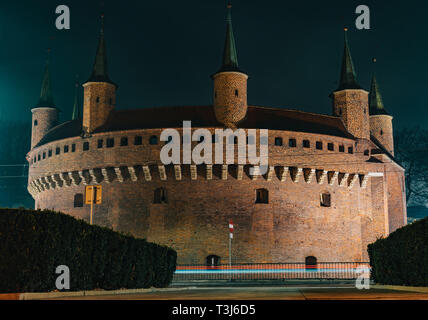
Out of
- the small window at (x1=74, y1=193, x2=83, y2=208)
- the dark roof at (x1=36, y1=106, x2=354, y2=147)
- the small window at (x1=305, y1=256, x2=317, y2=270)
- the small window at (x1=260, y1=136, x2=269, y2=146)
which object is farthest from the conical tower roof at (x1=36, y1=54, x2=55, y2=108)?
the small window at (x1=305, y1=256, x2=317, y2=270)

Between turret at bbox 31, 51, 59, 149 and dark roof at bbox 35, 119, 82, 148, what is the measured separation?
1042 millimetres

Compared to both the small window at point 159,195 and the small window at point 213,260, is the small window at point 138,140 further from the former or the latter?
the small window at point 213,260

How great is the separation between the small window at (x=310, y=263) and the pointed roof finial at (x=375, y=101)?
1775 cm

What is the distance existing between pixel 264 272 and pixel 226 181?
6093 millimetres

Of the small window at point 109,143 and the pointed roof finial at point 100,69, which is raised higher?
the pointed roof finial at point 100,69

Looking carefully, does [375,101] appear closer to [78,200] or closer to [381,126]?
[381,126]

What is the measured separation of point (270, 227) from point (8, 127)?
39221mm

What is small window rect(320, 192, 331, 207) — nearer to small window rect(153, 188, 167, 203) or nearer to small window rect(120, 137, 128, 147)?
small window rect(153, 188, 167, 203)

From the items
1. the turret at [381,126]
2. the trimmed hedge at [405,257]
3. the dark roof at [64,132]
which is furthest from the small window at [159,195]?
the turret at [381,126]

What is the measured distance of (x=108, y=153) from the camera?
128ft

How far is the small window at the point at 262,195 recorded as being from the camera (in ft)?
127

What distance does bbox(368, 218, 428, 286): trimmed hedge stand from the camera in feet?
51.7
